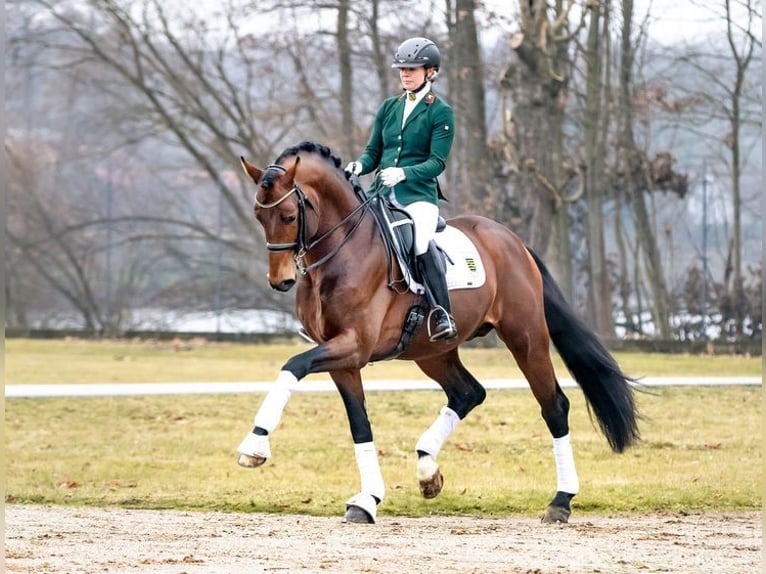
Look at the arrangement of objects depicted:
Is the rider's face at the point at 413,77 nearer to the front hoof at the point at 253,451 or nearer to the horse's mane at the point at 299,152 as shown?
the horse's mane at the point at 299,152

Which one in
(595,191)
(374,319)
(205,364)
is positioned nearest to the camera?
(374,319)

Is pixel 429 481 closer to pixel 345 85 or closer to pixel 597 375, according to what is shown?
pixel 597 375

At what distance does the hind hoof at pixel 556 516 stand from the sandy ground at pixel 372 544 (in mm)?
101

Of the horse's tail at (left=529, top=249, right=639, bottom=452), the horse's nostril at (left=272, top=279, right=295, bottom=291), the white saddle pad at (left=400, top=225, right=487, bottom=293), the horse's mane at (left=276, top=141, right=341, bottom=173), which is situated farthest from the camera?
the horse's tail at (left=529, top=249, right=639, bottom=452)

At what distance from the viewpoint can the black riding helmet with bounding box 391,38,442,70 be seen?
26.6 feet

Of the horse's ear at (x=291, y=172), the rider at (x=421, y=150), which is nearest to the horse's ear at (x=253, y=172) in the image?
the horse's ear at (x=291, y=172)

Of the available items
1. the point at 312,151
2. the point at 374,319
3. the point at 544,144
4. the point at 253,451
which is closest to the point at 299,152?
the point at 312,151

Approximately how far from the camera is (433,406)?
15070mm

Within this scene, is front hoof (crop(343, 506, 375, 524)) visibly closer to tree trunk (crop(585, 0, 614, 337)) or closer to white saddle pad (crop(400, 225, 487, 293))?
white saddle pad (crop(400, 225, 487, 293))

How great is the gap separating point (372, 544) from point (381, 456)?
15.8 ft

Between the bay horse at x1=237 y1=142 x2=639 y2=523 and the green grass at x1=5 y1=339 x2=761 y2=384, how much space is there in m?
9.81

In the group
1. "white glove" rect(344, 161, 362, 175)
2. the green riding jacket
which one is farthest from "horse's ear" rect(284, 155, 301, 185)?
the green riding jacket

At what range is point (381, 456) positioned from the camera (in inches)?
466

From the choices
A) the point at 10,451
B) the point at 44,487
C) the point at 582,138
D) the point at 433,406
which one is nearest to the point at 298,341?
the point at 582,138
